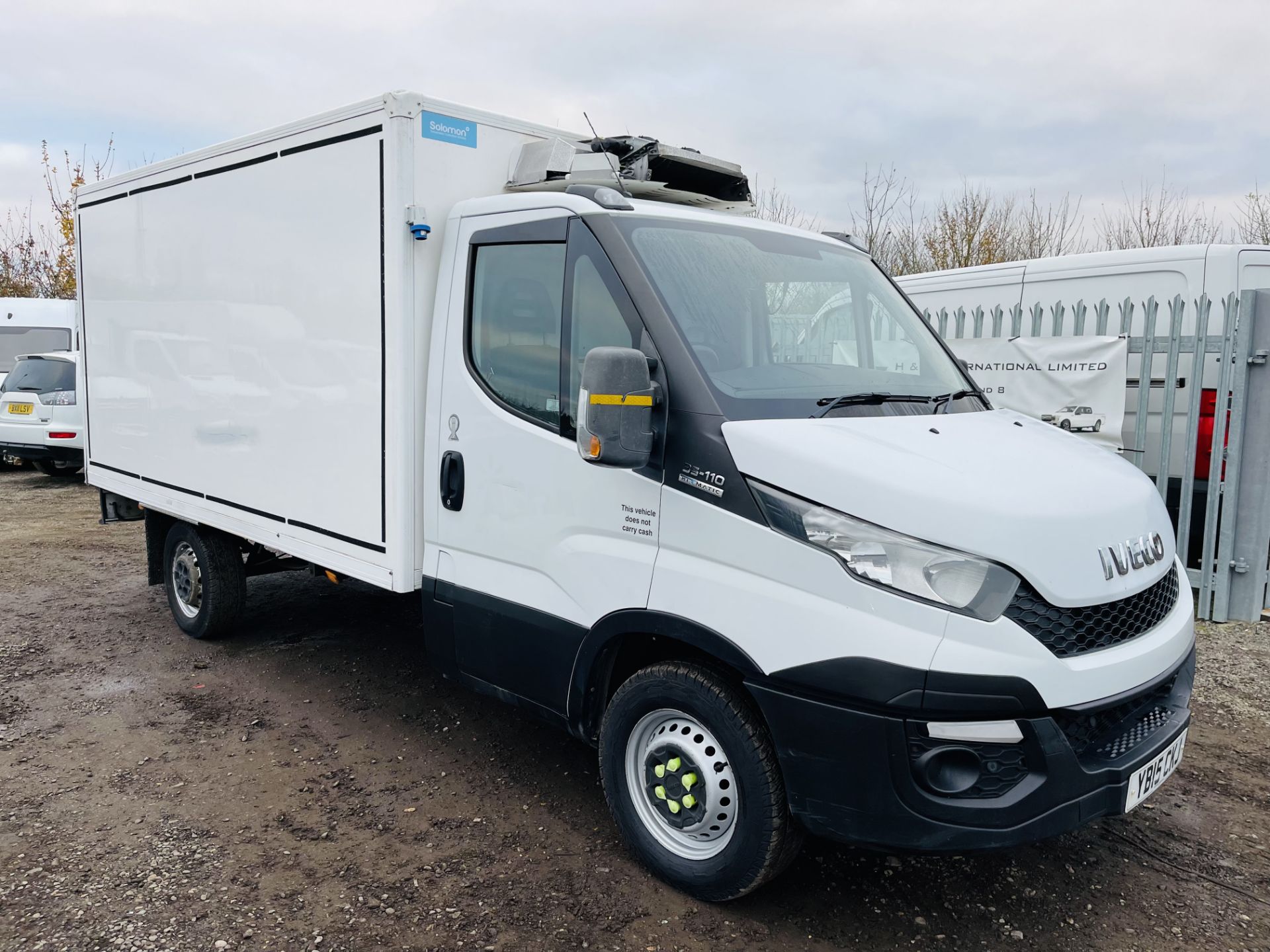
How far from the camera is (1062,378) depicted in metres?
7.28

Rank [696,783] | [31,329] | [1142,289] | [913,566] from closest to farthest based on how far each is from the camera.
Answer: [913,566], [696,783], [1142,289], [31,329]

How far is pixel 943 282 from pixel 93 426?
7040 millimetres

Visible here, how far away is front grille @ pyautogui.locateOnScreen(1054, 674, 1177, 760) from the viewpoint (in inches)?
108

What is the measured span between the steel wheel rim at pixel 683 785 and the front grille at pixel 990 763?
2.19ft

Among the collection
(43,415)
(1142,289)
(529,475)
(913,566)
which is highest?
(1142,289)

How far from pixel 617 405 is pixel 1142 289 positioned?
5832 mm

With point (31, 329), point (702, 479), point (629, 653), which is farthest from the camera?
point (31, 329)

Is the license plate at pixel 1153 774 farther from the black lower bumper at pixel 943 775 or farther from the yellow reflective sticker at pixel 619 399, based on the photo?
the yellow reflective sticker at pixel 619 399

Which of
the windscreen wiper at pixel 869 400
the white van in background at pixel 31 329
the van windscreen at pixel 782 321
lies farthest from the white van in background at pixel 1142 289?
the white van in background at pixel 31 329

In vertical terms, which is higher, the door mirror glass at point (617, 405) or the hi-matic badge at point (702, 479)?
the door mirror glass at point (617, 405)

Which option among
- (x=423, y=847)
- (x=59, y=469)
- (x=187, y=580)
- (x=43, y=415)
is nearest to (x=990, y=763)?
(x=423, y=847)

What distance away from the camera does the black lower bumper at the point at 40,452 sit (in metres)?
12.8

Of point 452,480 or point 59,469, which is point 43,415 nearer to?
point 59,469

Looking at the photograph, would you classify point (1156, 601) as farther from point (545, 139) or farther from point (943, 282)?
point (943, 282)
